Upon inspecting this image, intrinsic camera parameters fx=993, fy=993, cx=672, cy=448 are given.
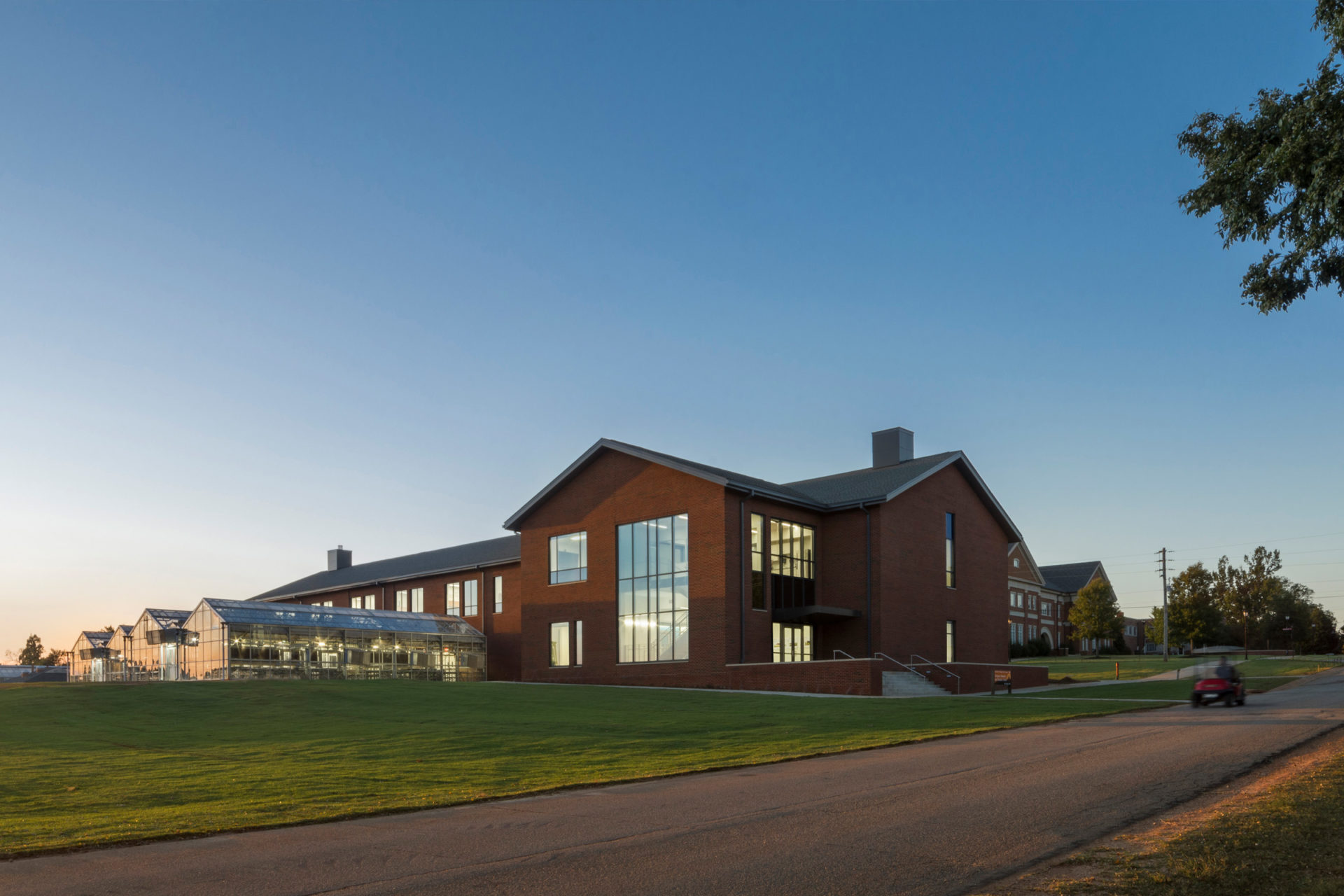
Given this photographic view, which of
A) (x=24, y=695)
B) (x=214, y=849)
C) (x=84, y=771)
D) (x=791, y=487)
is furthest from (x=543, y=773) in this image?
(x=791, y=487)

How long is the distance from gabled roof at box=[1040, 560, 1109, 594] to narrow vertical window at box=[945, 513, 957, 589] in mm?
60734

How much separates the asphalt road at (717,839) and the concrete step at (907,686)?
20.3 meters

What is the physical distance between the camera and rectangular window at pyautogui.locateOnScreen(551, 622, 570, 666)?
45.5 m

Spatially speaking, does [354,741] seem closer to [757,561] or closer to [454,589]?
[757,561]

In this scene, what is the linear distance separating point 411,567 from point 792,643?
3244 cm

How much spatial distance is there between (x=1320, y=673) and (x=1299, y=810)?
149ft

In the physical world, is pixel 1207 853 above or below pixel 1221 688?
above

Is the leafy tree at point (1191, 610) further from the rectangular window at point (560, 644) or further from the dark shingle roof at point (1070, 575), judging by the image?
the rectangular window at point (560, 644)

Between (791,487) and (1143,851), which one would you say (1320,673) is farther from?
(1143,851)

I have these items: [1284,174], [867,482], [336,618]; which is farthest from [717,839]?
[336,618]

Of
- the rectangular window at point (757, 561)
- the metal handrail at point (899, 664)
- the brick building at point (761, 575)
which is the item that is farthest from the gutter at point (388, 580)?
the metal handrail at point (899, 664)

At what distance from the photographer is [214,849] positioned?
958 cm

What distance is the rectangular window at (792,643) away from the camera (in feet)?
134

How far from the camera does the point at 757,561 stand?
40.2m
